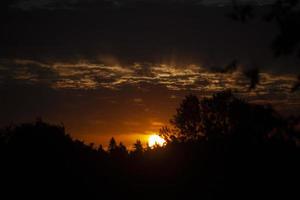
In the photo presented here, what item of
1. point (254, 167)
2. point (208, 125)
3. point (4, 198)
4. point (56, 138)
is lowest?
point (4, 198)

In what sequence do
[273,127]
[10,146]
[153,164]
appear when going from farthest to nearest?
[153,164], [10,146], [273,127]

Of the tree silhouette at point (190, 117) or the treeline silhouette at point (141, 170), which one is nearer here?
the treeline silhouette at point (141, 170)

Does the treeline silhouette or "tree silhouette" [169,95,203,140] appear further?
"tree silhouette" [169,95,203,140]

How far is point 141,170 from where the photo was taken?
42.4m

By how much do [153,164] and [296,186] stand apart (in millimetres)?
14980

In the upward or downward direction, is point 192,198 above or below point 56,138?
below

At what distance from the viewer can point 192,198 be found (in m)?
35.2

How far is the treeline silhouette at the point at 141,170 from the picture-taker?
1246 inches

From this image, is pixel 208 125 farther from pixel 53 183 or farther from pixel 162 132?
pixel 53 183

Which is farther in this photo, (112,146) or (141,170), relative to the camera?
(112,146)

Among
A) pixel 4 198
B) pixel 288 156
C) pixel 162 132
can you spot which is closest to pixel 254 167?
pixel 288 156

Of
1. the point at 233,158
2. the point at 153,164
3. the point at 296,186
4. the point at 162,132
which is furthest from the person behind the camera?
the point at 162,132

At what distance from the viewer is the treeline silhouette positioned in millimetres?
31641

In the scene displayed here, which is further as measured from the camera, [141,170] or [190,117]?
[190,117]
